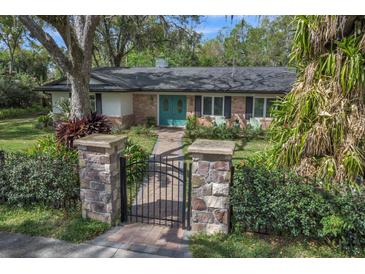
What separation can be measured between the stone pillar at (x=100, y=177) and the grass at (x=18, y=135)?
22.2 feet

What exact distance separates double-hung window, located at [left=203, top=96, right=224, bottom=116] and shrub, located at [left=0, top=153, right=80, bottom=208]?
1107cm

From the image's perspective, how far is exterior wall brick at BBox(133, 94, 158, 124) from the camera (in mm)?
16844

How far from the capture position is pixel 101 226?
4.71 metres

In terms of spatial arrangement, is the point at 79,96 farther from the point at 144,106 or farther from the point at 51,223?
the point at 144,106

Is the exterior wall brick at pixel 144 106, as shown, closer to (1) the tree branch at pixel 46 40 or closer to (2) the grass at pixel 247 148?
(2) the grass at pixel 247 148

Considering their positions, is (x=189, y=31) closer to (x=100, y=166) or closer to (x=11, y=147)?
(x=11, y=147)

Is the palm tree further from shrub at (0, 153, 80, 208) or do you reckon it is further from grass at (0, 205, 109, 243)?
shrub at (0, 153, 80, 208)

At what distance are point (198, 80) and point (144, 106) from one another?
3712 mm

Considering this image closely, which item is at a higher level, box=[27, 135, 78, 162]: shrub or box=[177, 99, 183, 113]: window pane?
box=[177, 99, 183, 113]: window pane

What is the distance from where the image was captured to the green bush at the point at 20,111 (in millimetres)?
20039

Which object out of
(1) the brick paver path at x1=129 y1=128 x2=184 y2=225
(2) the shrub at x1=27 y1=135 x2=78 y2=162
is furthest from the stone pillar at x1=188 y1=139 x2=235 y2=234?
(2) the shrub at x1=27 y1=135 x2=78 y2=162

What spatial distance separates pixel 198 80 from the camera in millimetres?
16594

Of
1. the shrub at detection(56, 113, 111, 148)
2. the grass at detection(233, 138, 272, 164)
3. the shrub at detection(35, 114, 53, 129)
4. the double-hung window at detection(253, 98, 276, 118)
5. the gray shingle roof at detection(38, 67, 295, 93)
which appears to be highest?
the gray shingle roof at detection(38, 67, 295, 93)
